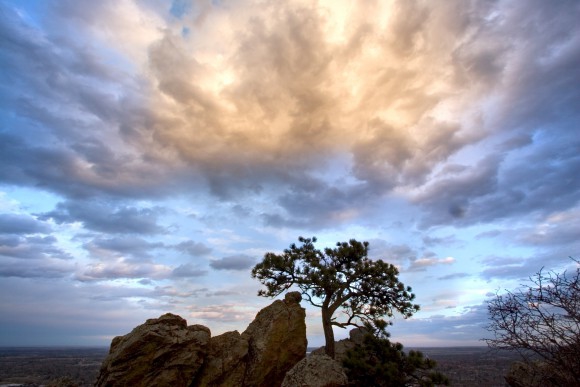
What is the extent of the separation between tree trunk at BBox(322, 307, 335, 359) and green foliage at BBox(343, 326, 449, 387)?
535cm

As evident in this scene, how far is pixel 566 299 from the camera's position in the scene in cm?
960

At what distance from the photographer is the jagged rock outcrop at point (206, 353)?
21062mm

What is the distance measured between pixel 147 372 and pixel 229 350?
5002mm

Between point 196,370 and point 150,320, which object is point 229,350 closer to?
point 196,370

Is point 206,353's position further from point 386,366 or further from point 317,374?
point 386,366

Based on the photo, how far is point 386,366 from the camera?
20.0 m

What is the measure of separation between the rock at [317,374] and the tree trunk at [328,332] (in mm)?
7906

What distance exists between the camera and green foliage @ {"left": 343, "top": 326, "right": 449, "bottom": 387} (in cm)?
1980

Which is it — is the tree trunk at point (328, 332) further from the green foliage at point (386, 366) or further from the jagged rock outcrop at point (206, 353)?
the green foliage at point (386, 366)

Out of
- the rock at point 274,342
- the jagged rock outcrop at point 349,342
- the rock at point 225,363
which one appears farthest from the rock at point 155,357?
the jagged rock outcrop at point 349,342

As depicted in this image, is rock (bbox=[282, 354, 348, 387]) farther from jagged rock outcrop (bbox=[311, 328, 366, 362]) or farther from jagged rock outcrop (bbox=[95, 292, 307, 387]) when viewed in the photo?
jagged rock outcrop (bbox=[311, 328, 366, 362])

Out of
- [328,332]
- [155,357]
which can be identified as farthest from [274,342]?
[155,357]

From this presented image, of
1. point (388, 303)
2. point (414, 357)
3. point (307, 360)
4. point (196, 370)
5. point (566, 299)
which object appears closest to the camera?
point (566, 299)

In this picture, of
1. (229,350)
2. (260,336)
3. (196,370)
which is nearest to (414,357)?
(260,336)
